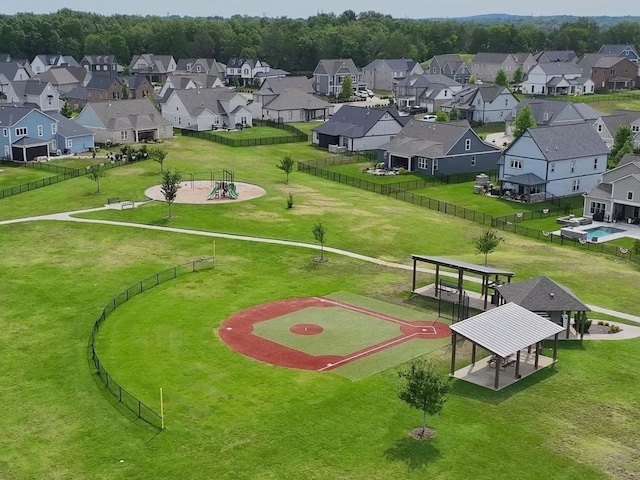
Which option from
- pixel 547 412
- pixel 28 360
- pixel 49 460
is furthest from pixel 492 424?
pixel 28 360

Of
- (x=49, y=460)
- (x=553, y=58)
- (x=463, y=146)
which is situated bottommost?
(x=49, y=460)

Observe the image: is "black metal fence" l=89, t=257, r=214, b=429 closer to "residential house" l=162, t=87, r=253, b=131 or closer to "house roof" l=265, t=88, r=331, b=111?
"residential house" l=162, t=87, r=253, b=131

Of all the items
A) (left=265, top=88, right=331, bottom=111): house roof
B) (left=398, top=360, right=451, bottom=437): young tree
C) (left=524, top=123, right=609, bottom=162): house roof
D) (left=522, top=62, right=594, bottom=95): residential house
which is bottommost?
(left=398, top=360, right=451, bottom=437): young tree

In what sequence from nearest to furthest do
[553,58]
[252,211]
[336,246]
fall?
[336,246], [252,211], [553,58]

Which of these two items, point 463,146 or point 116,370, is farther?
point 463,146

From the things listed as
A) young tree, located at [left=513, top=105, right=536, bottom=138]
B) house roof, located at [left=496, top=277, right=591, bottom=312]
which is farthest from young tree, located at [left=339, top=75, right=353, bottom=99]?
house roof, located at [left=496, top=277, right=591, bottom=312]

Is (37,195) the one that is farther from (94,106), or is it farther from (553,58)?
(553,58)

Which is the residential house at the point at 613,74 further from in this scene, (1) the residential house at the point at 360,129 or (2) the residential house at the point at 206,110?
(2) the residential house at the point at 206,110
